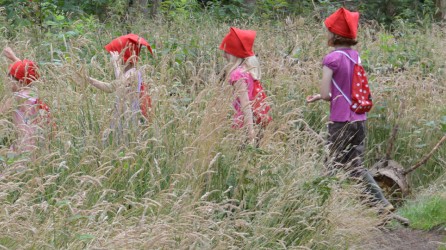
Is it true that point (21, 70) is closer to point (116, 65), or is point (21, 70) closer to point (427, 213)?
point (116, 65)

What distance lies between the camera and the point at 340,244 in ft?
20.8

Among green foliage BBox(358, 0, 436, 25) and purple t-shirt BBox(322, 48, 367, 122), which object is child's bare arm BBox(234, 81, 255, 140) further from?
green foliage BBox(358, 0, 436, 25)

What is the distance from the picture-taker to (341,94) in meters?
7.82

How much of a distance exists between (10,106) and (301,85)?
4019mm

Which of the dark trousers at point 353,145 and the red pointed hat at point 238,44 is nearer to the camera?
the red pointed hat at point 238,44

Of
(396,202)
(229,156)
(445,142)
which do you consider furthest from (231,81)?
(445,142)

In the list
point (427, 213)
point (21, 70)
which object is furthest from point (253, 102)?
point (427, 213)

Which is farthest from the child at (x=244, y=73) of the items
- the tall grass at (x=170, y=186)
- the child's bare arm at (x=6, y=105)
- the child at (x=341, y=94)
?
the child's bare arm at (x=6, y=105)

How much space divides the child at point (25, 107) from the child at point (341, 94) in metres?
2.53

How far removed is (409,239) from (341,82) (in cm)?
152

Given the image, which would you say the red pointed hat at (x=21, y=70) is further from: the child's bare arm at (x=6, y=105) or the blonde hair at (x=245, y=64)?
the blonde hair at (x=245, y=64)

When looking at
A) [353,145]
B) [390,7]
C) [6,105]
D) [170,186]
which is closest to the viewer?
[170,186]

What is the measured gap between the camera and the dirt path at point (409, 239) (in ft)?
24.1

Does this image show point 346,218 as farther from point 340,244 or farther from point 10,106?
point 10,106
